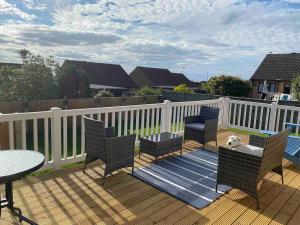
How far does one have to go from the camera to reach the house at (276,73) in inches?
947

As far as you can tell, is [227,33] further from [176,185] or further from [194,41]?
[176,185]

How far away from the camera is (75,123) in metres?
3.67

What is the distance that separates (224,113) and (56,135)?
194 inches

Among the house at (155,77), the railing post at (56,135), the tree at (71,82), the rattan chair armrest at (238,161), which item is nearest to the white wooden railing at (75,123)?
the railing post at (56,135)

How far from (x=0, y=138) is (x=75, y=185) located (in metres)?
1.93

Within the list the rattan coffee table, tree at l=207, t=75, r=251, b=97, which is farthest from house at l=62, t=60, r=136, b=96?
the rattan coffee table

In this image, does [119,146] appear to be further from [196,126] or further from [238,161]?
[196,126]

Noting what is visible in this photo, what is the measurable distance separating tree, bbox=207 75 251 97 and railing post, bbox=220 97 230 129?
32.7 ft

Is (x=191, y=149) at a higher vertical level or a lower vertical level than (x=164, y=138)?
lower

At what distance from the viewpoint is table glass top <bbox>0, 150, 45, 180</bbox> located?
1.77 m

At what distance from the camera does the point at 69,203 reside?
2.66 m

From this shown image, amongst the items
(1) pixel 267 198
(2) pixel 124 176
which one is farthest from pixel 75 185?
(1) pixel 267 198

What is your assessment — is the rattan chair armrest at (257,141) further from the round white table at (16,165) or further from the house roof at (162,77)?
the house roof at (162,77)

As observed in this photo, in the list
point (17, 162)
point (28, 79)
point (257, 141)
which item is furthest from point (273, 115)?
point (28, 79)
